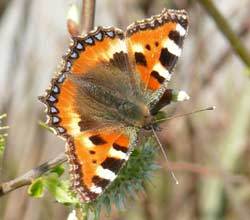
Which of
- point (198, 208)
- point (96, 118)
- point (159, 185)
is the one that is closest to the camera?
point (96, 118)

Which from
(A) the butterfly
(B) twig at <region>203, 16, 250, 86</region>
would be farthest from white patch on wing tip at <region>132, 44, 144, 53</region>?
(B) twig at <region>203, 16, 250, 86</region>

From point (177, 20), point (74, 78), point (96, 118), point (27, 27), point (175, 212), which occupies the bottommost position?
point (175, 212)

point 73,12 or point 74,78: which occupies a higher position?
point 73,12

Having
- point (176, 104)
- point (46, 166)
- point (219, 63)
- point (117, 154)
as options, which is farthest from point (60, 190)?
point (219, 63)

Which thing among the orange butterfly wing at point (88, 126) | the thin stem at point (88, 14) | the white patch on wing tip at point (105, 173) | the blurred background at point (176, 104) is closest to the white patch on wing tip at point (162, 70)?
the orange butterfly wing at point (88, 126)

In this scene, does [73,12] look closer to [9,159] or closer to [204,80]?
[204,80]

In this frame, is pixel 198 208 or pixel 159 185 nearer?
pixel 198 208

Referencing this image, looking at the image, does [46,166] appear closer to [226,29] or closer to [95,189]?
[95,189]

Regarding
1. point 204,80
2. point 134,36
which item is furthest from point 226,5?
point 134,36
